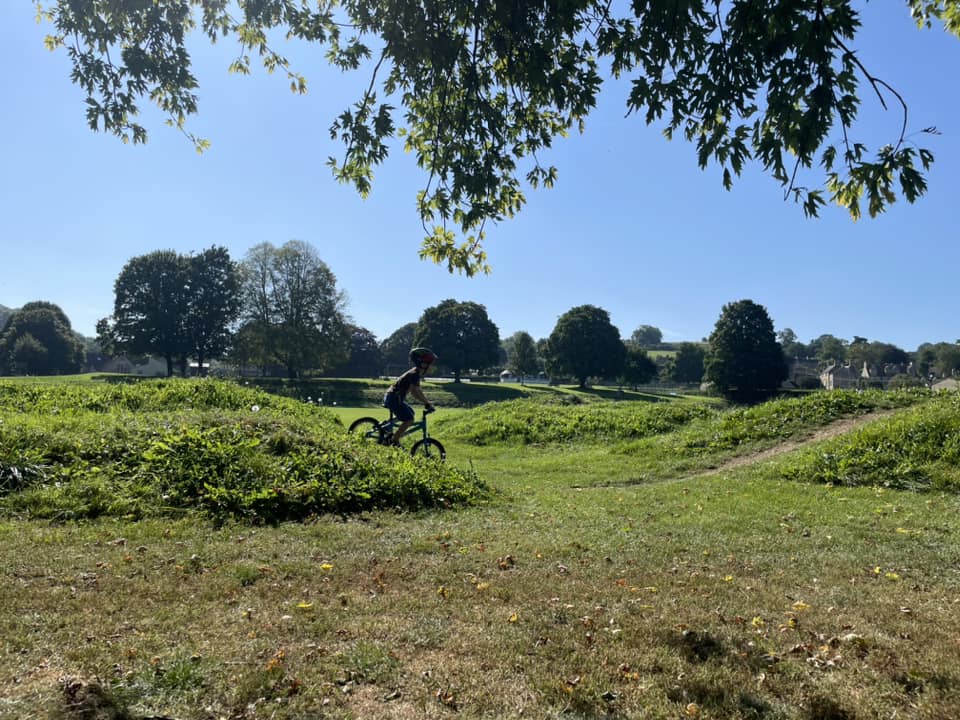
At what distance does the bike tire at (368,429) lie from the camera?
1196 cm

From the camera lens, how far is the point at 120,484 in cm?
757

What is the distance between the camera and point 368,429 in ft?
41.4

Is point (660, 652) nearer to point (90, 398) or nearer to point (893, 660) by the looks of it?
point (893, 660)

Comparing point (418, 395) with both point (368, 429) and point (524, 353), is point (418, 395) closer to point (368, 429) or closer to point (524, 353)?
point (368, 429)

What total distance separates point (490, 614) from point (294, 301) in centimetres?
5188

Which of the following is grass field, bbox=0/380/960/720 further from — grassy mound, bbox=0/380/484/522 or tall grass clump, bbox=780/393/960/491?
tall grass clump, bbox=780/393/960/491

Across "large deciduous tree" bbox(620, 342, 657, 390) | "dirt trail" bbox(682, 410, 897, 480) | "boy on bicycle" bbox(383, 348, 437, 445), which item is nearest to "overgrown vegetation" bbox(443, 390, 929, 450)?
"dirt trail" bbox(682, 410, 897, 480)

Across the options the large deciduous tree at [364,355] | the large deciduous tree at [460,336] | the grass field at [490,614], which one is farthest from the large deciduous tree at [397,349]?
the grass field at [490,614]

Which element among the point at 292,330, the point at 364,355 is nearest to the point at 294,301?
the point at 292,330

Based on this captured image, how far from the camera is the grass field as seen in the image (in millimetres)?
2982

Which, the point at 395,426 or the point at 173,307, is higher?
the point at 173,307

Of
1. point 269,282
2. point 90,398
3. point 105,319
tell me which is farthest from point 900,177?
point 105,319

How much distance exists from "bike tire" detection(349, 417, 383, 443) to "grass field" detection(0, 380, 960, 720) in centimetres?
401

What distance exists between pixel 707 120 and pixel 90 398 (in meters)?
14.8
